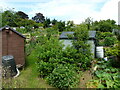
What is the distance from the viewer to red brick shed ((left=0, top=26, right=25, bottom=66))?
718 cm

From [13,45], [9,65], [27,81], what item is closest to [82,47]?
[27,81]

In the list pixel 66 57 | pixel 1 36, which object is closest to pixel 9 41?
pixel 1 36

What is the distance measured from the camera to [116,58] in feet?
26.6

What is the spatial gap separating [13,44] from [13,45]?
6cm

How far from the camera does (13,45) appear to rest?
24.2 ft

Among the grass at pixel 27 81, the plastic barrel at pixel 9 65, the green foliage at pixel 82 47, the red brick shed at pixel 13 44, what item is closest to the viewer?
the grass at pixel 27 81

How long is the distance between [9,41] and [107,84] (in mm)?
6033

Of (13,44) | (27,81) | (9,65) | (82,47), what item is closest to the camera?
(27,81)

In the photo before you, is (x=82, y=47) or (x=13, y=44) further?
(x=82, y=47)

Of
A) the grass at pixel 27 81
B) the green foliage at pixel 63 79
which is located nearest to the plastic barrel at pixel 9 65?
the grass at pixel 27 81

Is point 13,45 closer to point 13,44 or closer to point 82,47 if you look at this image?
point 13,44

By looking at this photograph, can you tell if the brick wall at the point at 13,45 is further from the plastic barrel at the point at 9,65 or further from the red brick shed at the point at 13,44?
the plastic barrel at the point at 9,65

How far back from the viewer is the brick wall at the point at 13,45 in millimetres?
7223

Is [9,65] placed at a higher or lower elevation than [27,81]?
higher
